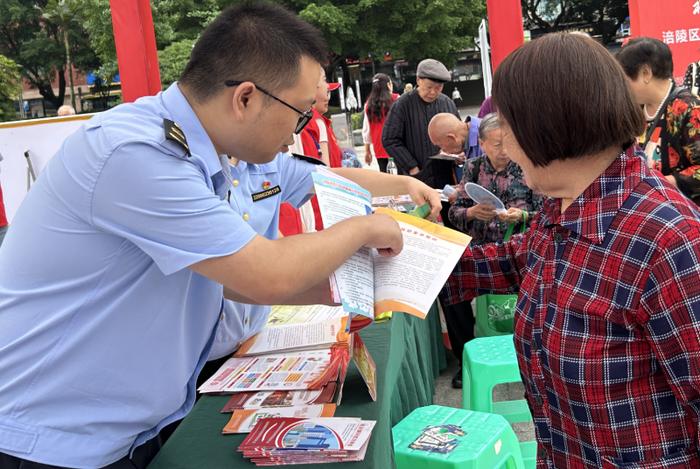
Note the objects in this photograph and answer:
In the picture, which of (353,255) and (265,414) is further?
(265,414)

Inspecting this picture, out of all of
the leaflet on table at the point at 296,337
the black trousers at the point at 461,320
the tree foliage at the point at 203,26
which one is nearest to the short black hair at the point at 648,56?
the black trousers at the point at 461,320

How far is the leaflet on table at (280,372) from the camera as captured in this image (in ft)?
5.34

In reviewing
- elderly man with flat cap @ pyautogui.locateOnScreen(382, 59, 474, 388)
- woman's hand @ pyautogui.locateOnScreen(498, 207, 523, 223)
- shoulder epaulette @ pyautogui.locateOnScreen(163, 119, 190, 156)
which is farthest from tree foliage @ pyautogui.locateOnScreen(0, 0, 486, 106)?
shoulder epaulette @ pyautogui.locateOnScreen(163, 119, 190, 156)

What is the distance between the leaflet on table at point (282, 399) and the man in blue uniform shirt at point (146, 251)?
184 millimetres

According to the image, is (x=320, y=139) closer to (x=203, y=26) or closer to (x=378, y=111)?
(x=378, y=111)

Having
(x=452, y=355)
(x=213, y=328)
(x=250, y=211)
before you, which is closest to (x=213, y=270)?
(x=213, y=328)

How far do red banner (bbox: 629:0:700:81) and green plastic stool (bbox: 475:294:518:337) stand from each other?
2.78 m

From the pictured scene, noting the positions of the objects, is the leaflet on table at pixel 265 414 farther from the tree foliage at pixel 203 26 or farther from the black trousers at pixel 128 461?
the tree foliage at pixel 203 26

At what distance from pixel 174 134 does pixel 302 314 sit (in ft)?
3.55

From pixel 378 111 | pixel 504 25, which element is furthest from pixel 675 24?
pixel 378 111

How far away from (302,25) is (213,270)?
58 centimetres

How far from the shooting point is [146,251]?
120 cm

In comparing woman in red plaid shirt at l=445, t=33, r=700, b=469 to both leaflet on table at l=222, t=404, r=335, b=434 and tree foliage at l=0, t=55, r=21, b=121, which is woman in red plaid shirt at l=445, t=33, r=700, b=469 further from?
tree foliage at l=0, t=55, r=21, b=121

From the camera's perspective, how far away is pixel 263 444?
4.43 ft
